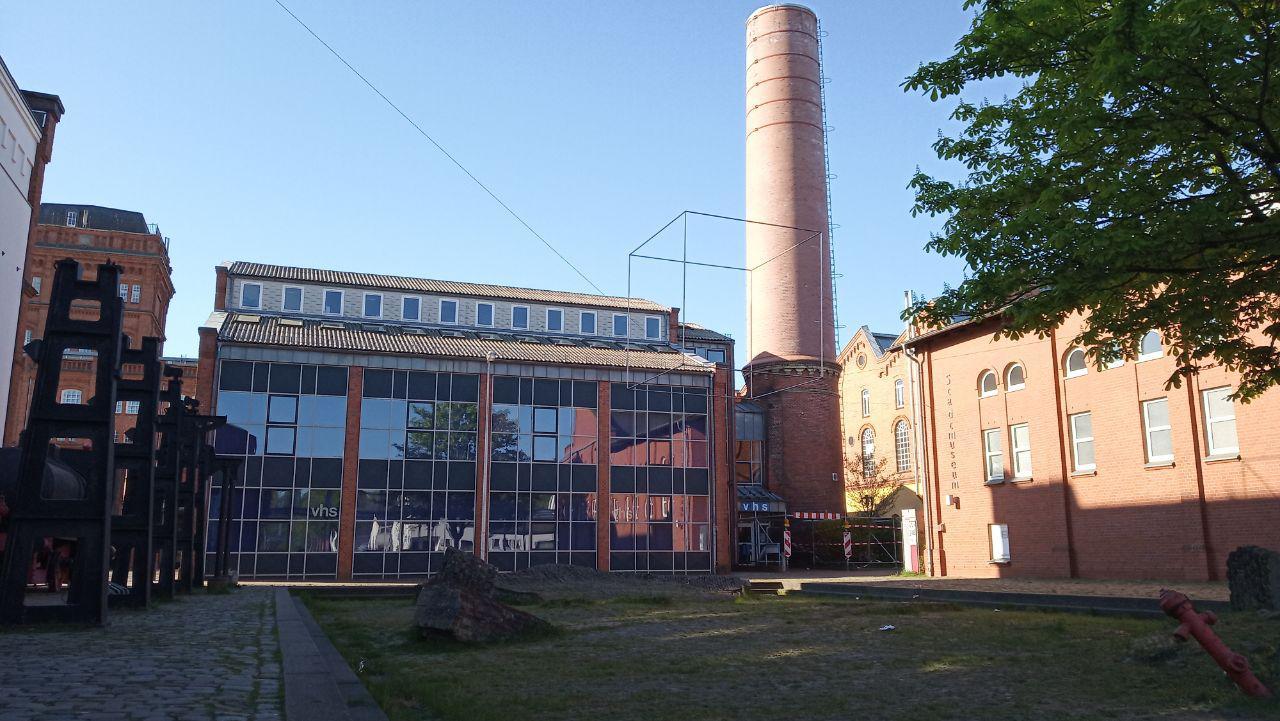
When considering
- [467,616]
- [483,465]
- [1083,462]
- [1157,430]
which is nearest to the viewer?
[467,616]

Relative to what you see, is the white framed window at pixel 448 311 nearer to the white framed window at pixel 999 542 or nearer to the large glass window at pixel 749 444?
the large glass window at pixel 749 444

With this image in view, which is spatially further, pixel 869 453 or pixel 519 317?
pixel 869 453

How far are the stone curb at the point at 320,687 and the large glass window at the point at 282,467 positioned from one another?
2639cm

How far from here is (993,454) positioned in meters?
27.5

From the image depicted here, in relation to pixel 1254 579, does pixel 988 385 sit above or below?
above

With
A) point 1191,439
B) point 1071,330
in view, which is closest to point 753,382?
point 1071,330

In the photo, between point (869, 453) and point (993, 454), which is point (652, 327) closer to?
point (993, 454)

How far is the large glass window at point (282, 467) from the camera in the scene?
112 ft

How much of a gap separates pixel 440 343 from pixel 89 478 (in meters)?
28.9

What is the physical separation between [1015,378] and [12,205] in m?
33.7

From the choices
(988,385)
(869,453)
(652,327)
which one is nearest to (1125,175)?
(988,385)

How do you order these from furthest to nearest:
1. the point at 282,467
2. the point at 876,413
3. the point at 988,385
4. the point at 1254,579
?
the point at 876,413
the point at 282,467
the point at 988,385
the point at 1254,579

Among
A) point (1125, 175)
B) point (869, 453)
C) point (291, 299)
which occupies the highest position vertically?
point (291, 299)

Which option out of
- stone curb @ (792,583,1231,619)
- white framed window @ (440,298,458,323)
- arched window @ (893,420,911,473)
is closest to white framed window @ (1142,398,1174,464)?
stone curb @ (792,583,1231,619)
